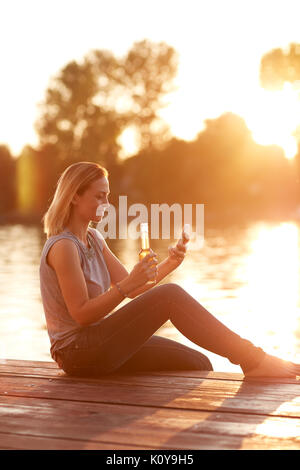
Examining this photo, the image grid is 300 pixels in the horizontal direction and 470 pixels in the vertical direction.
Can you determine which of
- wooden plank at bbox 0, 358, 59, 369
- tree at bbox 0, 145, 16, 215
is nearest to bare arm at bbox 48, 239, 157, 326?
wooden plank at bbox 0, 358, 59, 369

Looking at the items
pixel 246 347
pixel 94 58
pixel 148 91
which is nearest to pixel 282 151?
pixel 148 91

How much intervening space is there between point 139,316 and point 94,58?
46.3 m

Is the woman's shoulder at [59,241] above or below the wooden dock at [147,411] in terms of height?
above

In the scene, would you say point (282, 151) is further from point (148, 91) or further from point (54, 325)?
point (54, 325)

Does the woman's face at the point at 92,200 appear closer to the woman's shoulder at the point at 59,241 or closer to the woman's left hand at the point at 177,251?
the woman's shoulder at the point at 59,241

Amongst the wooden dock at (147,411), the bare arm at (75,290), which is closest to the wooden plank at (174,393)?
the wooden dock at (147,411)

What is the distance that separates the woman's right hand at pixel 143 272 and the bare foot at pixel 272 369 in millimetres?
818

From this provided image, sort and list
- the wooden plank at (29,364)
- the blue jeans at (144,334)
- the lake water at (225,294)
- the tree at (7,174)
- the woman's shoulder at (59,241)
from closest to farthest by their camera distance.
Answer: the woman's shoulder at (59,241) < the blue jeans at (144,334) < the wooden plank at (29,364) < the lake water at (225,294) < the tree at (7,174)

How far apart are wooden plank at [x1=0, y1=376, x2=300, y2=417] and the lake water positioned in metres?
0.94

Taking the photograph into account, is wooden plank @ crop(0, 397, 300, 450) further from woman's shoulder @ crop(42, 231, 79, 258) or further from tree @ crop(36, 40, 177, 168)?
tree @ crop(36, 40, 177, 168)

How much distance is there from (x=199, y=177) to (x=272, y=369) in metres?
49.2

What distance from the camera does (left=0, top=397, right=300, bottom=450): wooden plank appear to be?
2.94 meters

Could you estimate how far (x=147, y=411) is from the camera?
3.41 m

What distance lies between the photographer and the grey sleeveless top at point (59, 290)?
396 cm
